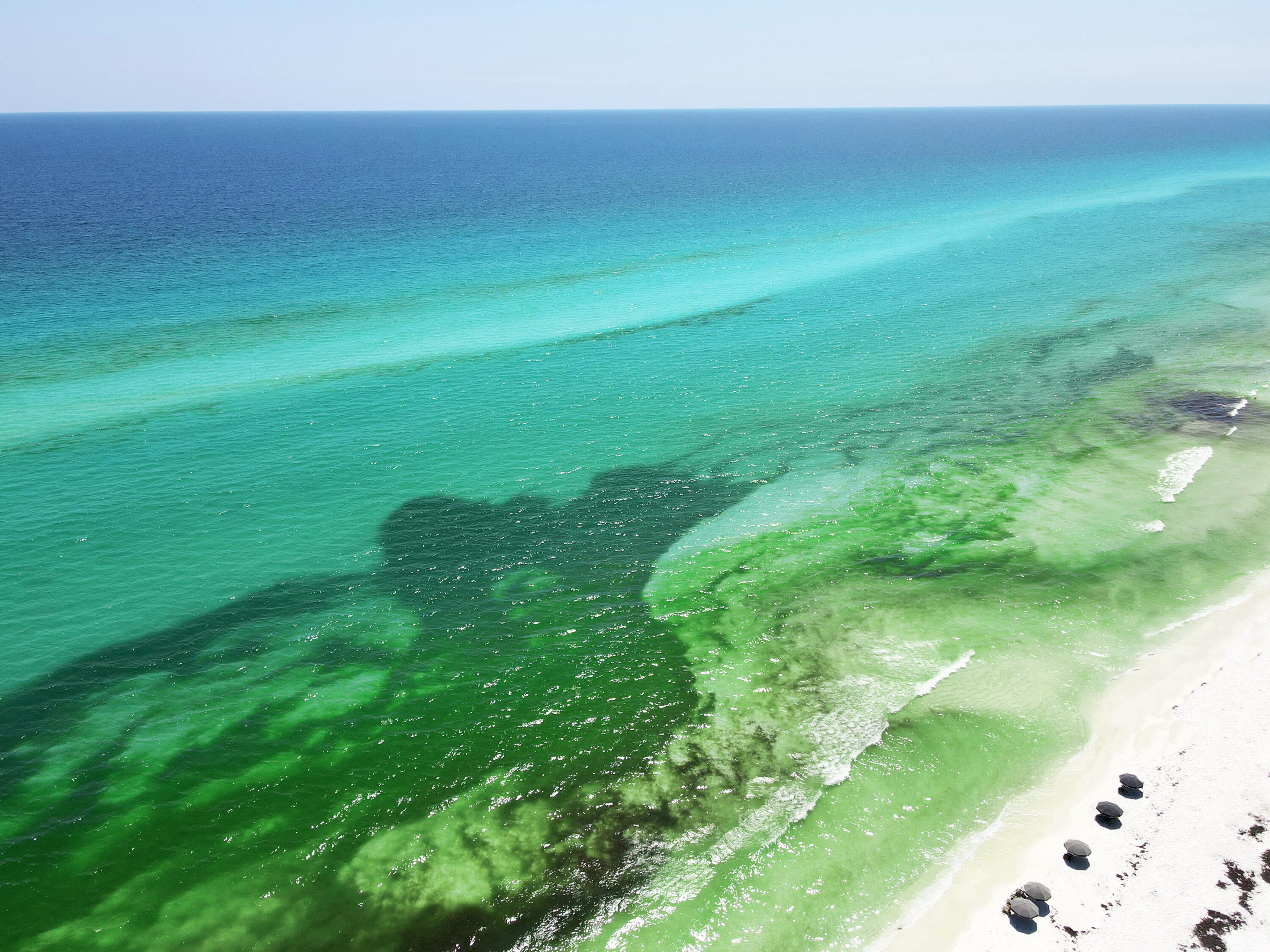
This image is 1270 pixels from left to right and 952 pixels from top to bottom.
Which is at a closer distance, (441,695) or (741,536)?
(441,695)

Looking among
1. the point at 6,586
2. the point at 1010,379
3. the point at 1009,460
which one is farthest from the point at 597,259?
the point at 6,586

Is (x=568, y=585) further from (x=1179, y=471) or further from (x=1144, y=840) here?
(x=1179, y=471)

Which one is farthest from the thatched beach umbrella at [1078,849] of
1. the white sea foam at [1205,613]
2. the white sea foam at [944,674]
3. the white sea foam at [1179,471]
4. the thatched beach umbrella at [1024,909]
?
the white sea foam at [1179,471]

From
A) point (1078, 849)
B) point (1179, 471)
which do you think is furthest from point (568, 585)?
point (1179, 471)

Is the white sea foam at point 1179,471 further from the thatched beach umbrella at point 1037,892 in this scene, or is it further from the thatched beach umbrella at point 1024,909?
the thatched beach umbrella at point 1024,909

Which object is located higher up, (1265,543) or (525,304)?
(525,304)

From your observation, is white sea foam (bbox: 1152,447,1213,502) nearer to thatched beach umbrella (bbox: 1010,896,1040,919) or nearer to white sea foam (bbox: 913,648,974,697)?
white sea foam (bbox: 913,648,974,697)

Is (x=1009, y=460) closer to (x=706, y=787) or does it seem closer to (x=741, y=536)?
(x=741, y=536)
